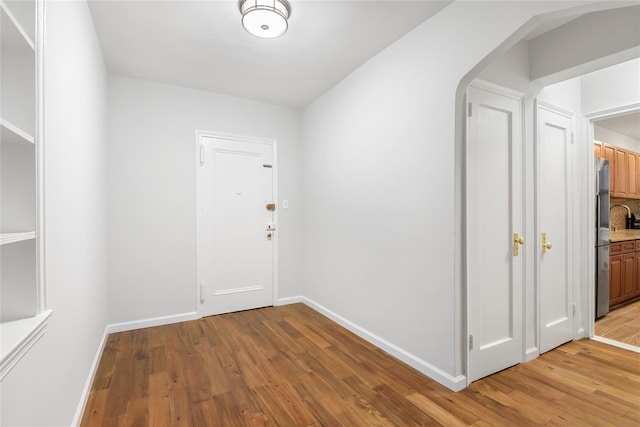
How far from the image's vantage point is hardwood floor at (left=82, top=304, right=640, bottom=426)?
1.79m

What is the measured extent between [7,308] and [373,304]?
95.6 inches

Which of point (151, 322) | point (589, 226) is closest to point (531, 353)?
point (589, 226)

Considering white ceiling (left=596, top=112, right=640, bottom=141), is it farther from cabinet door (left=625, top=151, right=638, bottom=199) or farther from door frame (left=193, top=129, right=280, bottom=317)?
door frame (left=193, top=129, right=280, bottom=317)

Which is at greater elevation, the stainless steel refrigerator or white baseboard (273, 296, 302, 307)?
the stainless steel refrigerator

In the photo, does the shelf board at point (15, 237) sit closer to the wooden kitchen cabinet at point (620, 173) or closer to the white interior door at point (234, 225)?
the white interior door at point (234, 225)

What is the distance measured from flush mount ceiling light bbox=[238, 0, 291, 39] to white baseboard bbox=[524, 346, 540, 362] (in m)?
3.14

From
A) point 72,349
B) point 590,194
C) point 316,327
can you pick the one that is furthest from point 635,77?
point 72,349

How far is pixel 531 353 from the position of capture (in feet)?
8.14

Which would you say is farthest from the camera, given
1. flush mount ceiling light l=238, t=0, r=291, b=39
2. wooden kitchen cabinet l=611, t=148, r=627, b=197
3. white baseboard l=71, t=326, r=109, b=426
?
wooden kitchen cabinet l=611, t=148, r=627, b=197

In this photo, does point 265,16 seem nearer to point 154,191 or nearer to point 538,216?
point 154,191

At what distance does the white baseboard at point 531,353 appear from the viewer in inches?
96.7

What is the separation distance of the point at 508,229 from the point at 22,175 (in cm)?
282

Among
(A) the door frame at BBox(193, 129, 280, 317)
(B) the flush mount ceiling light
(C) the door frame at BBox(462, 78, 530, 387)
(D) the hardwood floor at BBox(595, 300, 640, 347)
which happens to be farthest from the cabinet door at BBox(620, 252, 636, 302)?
(B) the flush mount ceiling light

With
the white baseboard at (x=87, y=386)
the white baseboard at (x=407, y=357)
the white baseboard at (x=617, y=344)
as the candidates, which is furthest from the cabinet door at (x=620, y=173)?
the white baseboard at (x=87, y=386)
